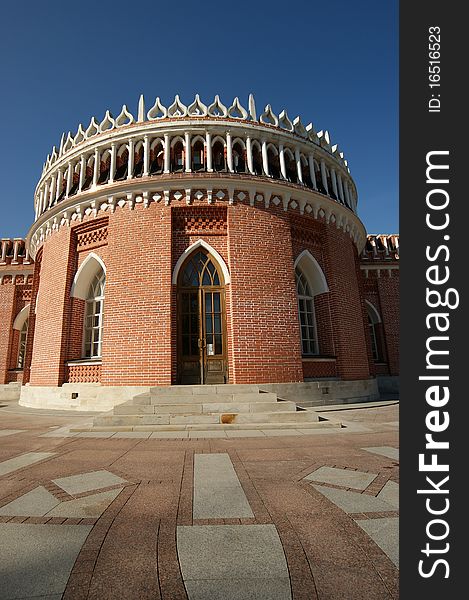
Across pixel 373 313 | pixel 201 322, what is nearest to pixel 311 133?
pixel 201 322

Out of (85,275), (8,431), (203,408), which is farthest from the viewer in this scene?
(85,275)

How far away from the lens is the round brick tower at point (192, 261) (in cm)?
965

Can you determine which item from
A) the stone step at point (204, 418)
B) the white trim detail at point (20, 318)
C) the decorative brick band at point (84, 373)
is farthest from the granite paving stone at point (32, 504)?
the white trim detail at point (20, 318)

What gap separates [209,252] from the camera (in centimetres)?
1038

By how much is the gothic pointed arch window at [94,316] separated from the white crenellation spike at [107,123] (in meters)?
5.01

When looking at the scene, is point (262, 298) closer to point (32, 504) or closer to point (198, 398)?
point (198, 398)

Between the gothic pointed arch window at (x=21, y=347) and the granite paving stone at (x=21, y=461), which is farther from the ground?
the gothic pointed arch window at (x=21, y=347)

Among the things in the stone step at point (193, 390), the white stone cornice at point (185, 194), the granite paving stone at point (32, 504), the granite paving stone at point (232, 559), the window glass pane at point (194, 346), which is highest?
the white stone cornice at point (185, 194)

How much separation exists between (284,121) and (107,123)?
6.30 m

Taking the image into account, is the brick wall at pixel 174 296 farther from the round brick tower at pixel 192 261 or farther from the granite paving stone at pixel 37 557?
the granite paving stone at pixel 37 557

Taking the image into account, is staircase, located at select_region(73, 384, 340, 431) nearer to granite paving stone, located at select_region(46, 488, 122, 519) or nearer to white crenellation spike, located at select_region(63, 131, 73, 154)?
granite paving stone, located at select_region(46, 488, 122, 519)

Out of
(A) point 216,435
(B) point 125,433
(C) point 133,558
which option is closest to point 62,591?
(C) point 133,558

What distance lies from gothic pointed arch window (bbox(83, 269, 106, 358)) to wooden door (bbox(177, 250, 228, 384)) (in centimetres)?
298

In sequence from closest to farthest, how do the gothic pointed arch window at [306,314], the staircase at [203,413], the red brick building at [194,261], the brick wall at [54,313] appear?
the staircase at [203,413] → the red brick building at [194,261] → the brick wall at [54,313] → the gothic pointed arch window at [306,314]
